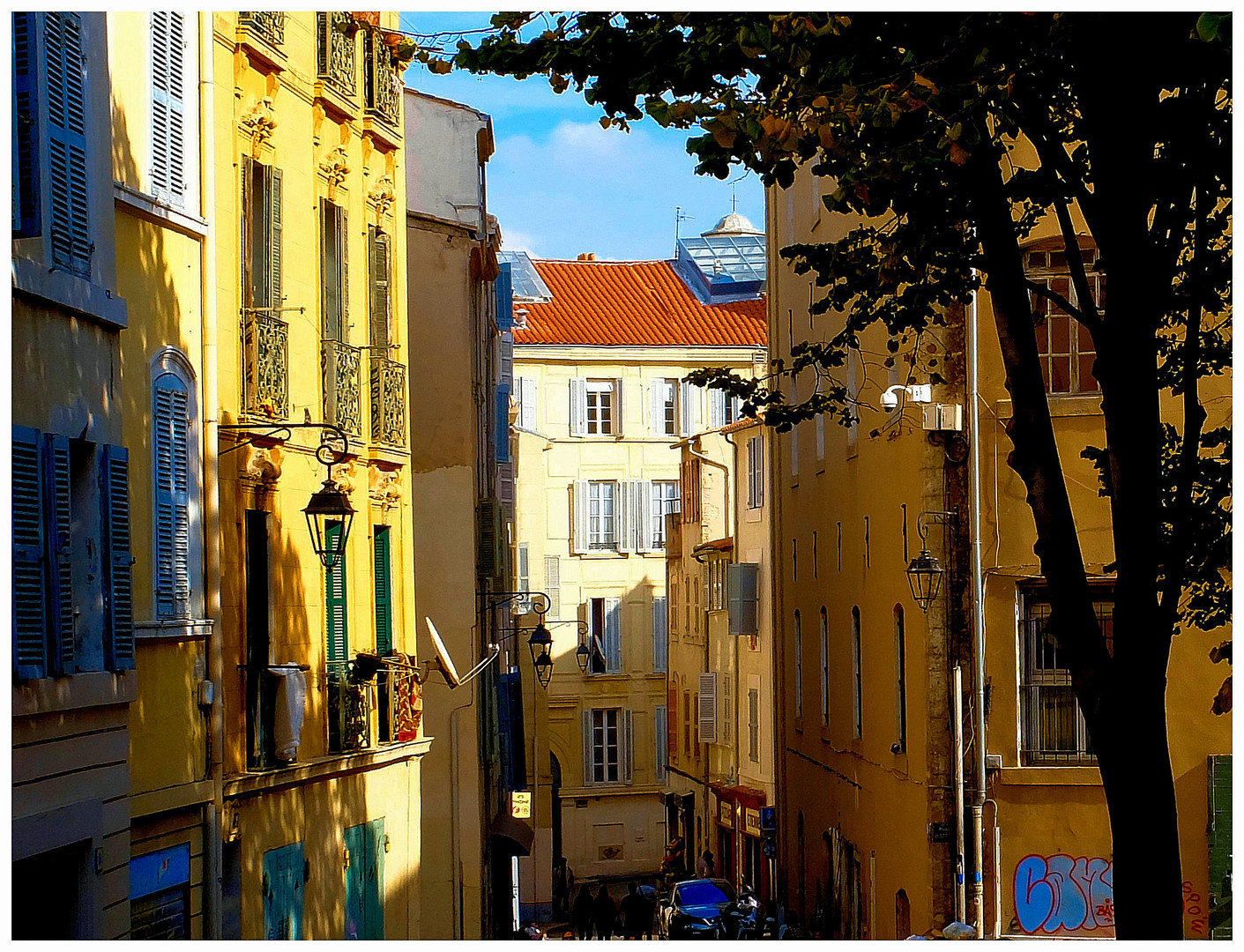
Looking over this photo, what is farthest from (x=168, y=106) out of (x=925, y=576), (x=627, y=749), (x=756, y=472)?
(x=627, y=749)

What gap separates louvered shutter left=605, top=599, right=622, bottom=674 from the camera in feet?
167

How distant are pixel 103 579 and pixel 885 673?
38.5ft

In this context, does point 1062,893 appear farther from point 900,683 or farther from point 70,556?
point 70,556

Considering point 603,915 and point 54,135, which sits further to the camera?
point 603,915

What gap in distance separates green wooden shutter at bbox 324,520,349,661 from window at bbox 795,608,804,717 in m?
12.2

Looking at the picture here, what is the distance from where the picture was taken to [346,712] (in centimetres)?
1599

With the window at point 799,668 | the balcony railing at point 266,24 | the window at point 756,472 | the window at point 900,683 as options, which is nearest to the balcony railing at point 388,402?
the balcony railing at point 266,24

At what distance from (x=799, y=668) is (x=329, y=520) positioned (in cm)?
1326

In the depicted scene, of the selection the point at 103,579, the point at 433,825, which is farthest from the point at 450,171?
the point at 103,579

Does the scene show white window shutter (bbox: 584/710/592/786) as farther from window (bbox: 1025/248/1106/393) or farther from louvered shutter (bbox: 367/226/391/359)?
louvered shutter (bbox: 367/226/391/359)

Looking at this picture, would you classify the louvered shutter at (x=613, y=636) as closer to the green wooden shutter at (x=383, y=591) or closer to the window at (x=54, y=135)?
the green wooden shutter at (x=383, y=591)

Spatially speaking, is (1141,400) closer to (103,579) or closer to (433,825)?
(103,579)

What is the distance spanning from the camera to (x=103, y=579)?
1084 centimetres

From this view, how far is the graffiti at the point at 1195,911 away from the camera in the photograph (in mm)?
16453
